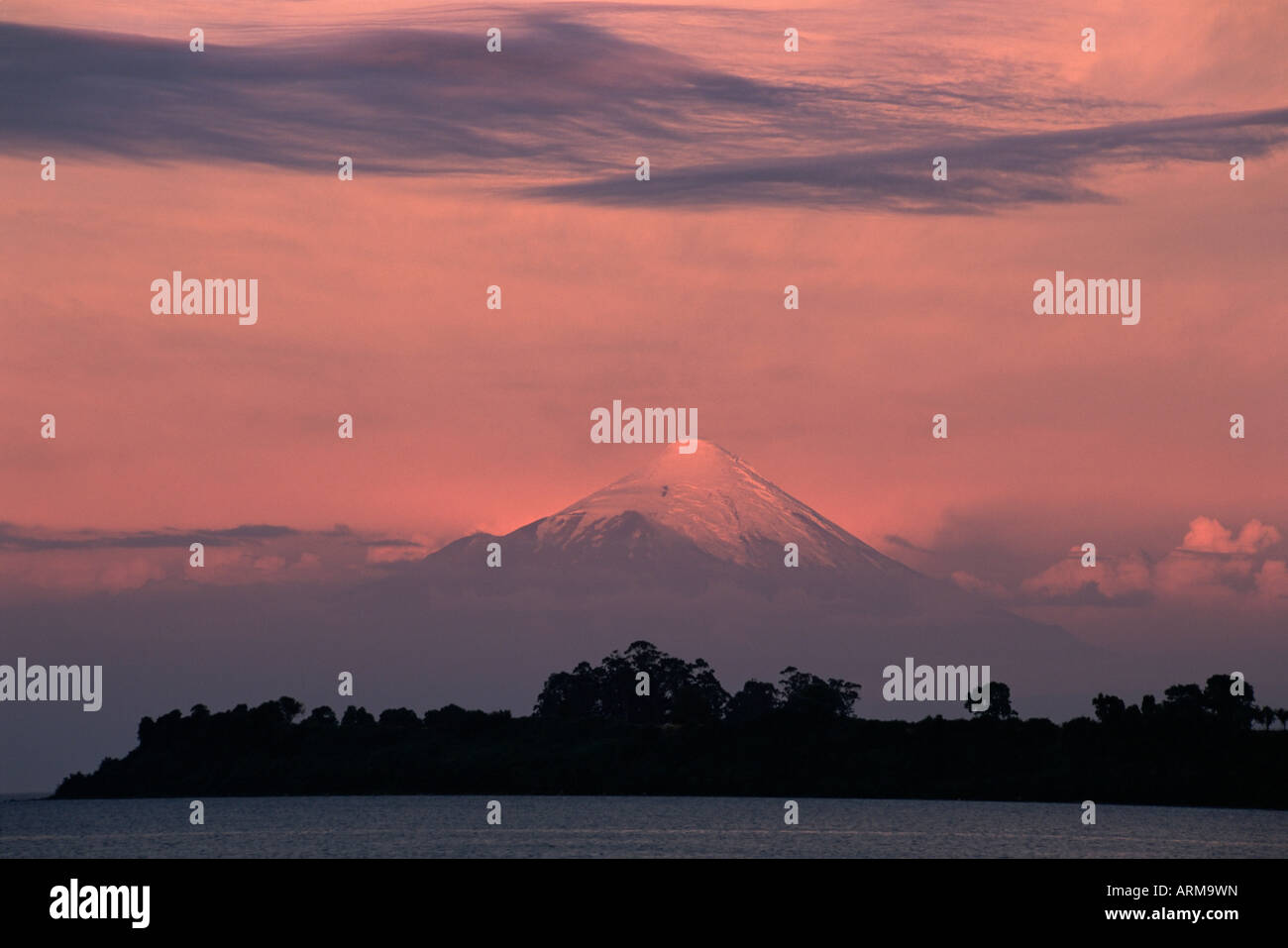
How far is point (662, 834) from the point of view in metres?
132

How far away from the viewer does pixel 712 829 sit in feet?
470

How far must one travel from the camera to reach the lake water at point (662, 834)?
115000 mm

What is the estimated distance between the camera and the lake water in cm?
11500
